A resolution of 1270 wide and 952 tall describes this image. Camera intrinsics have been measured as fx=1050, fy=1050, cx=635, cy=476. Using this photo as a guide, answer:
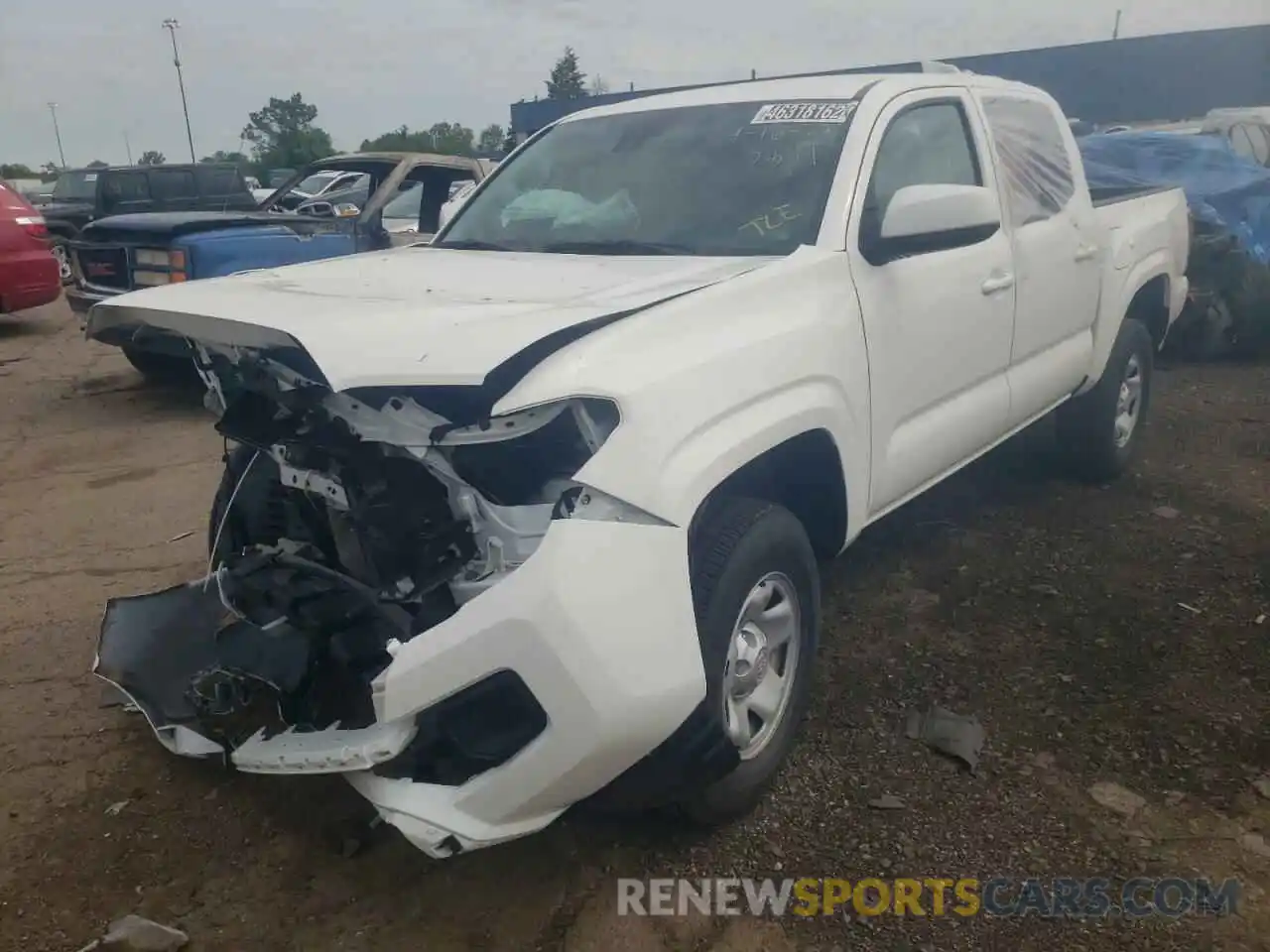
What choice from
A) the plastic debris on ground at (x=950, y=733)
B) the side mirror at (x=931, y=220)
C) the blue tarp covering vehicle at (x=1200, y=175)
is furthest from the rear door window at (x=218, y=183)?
the plastic debris on ground at (x=950, y=733)

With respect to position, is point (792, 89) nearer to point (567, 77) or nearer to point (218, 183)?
point (218, 183)

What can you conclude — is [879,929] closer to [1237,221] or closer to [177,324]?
[177,324]

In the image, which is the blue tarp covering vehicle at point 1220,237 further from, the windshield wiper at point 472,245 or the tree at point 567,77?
the tree at point 567,77

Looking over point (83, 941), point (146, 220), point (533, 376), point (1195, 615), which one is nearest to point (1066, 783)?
point (1195, 615)

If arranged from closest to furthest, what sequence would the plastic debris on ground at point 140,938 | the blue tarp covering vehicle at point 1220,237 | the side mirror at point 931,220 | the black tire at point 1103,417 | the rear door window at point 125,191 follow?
1. the plastic debris on ground at point 140,938
2. the side mirror at point 931,220
3. the black tire at point 1103,417
4. the blue tarp covering vehicle at point 1220,237
5. the rear door window at point 125,191

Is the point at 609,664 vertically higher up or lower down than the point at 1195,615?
higher up

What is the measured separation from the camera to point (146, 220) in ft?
23.8

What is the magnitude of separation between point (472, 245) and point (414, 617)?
1.75 metres

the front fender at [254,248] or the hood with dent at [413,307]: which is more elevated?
the hood with dent at [413,307]

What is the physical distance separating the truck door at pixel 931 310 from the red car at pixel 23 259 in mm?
8205

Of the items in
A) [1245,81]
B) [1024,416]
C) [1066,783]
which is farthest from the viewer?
[1245,81]

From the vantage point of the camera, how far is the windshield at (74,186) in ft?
56.3

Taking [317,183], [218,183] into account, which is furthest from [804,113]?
[317,183]

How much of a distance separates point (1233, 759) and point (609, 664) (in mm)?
2059
